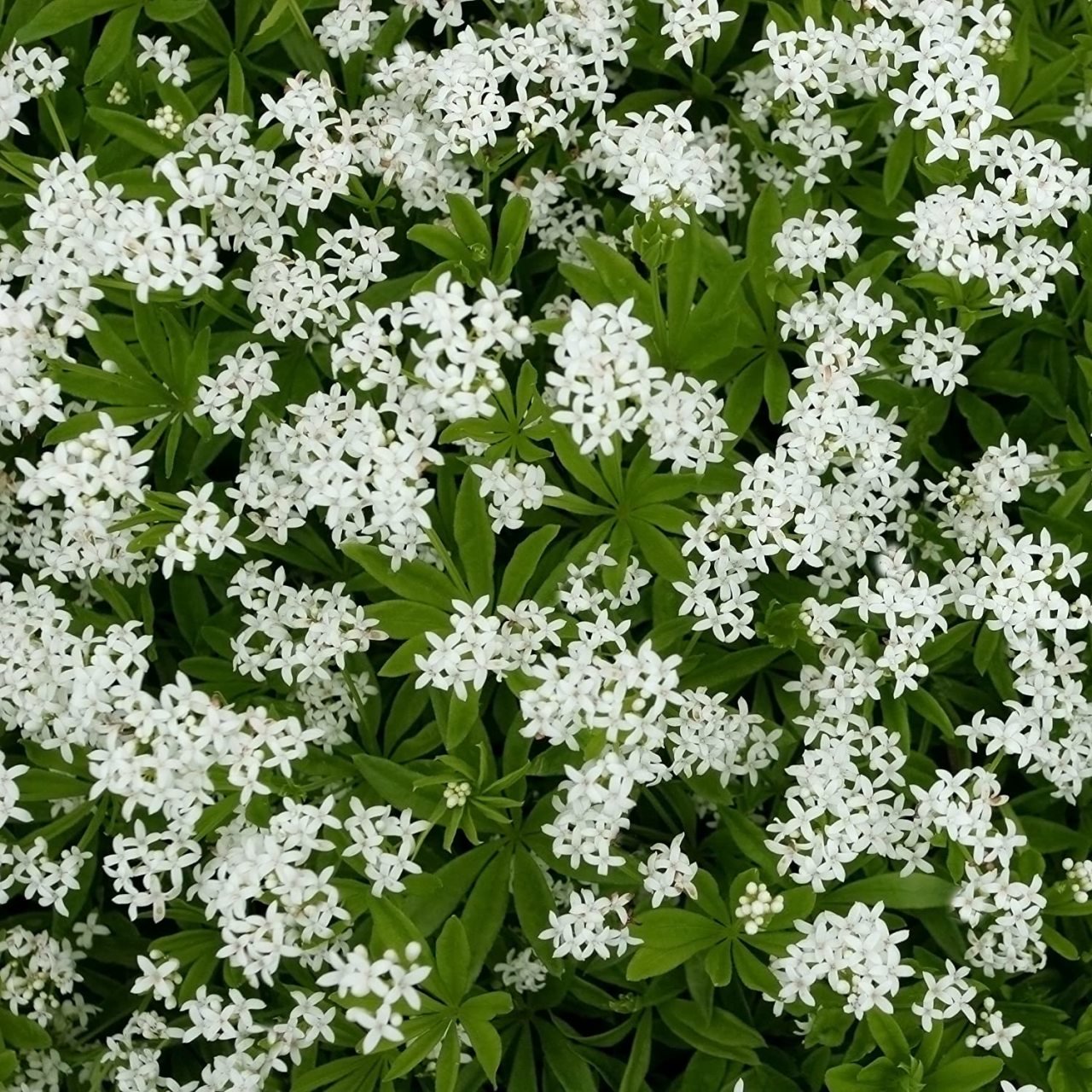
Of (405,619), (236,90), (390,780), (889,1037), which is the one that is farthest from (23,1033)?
(236,90)

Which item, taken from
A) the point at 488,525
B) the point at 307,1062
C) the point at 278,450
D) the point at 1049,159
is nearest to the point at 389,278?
the point at 278,450

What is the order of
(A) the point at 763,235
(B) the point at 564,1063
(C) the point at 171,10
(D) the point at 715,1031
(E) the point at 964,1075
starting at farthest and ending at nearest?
1. (C) the point at 171,10
2. (A) the point at 763,235
3. (B) the point at 564,1063
4. (D) the point at 715,1031
5. (E) the point at 964,1075

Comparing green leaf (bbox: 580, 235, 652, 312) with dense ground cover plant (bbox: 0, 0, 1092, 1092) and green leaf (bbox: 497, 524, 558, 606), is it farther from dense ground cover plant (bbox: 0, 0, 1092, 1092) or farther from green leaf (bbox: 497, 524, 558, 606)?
green leaf (bbox: 497, 524, 558, 606)

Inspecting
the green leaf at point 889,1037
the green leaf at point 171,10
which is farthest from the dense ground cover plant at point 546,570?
the green leaf at point 171,10

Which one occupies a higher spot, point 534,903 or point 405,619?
point 405,619

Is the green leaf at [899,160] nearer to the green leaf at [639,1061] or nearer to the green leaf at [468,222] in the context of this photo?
the green leaf at [468,222]

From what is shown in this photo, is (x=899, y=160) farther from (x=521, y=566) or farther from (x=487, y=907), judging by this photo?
(x=487, y=907)
